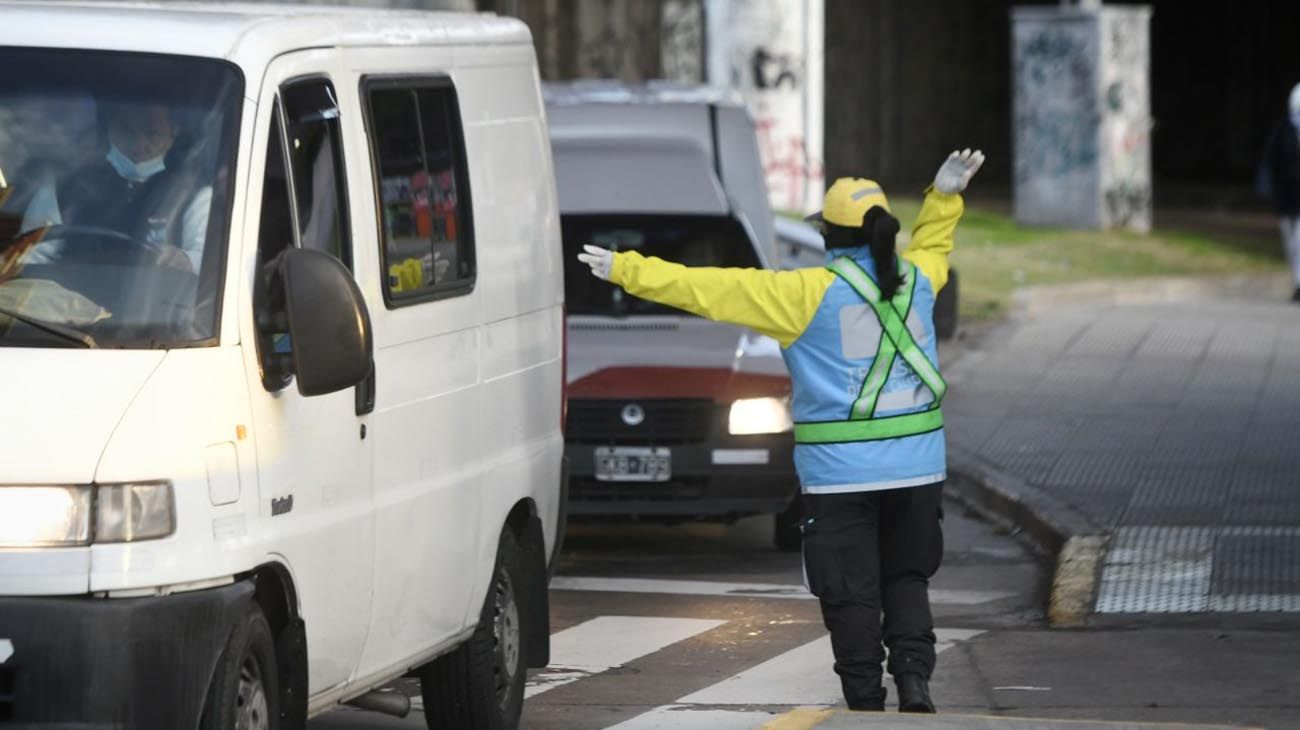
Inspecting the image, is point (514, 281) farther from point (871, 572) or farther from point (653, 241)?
point (653, 241)

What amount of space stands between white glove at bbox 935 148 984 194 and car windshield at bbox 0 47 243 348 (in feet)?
8.44

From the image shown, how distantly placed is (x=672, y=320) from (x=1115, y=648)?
310cm

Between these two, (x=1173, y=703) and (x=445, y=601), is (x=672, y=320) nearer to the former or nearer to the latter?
(x=1173, y=703)

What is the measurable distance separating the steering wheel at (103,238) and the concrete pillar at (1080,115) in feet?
75.1

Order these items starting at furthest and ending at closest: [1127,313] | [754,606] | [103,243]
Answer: [1127,313], [754,606], [103,243]

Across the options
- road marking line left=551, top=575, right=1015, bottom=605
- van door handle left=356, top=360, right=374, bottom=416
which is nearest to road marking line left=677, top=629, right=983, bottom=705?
road marking line left=551, top=575, right=1015, bottom=605

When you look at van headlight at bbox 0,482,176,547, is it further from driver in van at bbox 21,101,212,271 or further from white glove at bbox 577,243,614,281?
white glove at bbox 577,243,614,281

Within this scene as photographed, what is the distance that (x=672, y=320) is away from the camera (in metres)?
12.3

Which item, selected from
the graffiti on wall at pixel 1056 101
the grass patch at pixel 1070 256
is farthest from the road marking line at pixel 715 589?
the graffiti on wall at pixel 1056 101

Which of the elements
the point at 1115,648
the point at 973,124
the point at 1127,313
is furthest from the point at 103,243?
the point at 973,124

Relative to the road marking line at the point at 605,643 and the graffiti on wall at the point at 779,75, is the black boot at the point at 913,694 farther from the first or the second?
the graffiti on wall at the point at 779,75

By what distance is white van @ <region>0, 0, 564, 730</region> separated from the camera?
584cm

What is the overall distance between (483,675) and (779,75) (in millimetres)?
19455

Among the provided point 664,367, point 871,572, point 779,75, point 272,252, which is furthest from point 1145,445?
point 779,75
